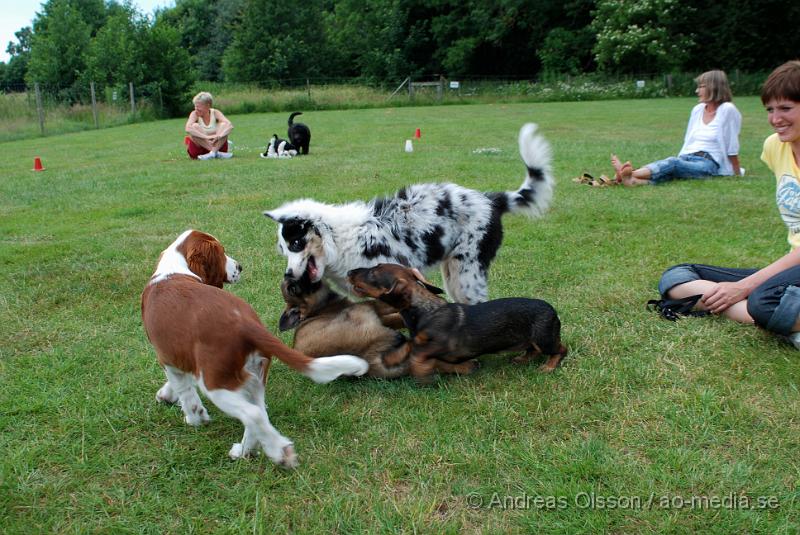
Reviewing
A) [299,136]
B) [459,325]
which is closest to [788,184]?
[459,325]

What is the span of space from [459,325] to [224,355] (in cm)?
150

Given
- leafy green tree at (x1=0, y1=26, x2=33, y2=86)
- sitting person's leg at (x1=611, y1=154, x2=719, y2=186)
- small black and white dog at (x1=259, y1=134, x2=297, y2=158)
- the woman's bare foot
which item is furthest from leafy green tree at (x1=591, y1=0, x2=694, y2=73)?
leafy green tree at (x1=0, y1=26, x2=33, y2=86)

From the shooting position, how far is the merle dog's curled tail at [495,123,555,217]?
4727 millimetres

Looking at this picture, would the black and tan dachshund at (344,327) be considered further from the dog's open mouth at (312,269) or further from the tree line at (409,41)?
the tree line at (409,41)

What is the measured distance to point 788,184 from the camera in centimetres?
→ 429

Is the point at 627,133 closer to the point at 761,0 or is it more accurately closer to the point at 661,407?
the point at 661,407

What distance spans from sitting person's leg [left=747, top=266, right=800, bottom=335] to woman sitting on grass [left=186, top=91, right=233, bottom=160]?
11917 mm

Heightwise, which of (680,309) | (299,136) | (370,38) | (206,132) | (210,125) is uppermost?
(370,38)

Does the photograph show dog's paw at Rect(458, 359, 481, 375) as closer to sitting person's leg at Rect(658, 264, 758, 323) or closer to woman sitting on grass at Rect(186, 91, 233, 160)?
sitting person's leg at Rect(658, 264, 758, 323)

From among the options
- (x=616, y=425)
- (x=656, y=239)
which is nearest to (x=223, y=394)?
(x=616, y=425)

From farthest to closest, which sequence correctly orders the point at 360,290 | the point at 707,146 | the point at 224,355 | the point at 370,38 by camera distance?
the point at 370,38 → the point at 707,146 → the point at 360,290 → the point at 224,355

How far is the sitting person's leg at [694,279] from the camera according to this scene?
4.45 metres

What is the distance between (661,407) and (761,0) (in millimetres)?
48197

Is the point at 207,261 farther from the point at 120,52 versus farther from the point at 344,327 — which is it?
the point at 120,52
